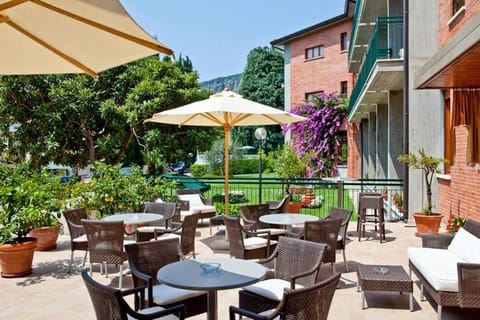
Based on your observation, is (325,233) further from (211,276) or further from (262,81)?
(262,81)

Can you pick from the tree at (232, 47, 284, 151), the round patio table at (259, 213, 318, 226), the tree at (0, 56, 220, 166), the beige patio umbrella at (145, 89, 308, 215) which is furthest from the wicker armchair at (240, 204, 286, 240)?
the tree at (232, 47, 284, 151)

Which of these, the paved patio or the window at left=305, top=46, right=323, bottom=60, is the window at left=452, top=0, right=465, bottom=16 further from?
the window at left=305, top=46, right=323, bottom=60

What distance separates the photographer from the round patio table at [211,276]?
10.3ft

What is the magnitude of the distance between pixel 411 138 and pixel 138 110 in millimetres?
7517

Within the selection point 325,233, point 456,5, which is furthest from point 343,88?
point 325,233

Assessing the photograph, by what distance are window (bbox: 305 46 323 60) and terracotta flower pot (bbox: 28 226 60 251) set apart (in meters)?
21.1

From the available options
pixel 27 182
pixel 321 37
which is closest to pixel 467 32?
pixel 27 182

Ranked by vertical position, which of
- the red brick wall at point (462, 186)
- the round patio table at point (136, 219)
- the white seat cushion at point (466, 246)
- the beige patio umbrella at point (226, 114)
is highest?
the beige patio umbrella at point (226, 114)

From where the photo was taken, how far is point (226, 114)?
7.73 m

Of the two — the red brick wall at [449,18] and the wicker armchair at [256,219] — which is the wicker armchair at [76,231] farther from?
the red brick wall at [449,18]

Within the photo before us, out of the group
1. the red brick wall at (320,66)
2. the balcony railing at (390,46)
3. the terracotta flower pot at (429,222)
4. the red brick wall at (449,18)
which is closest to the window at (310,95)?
the red brick wall at (320,66)

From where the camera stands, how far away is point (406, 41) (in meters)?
9.67

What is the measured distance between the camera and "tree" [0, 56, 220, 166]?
12164 millimetres

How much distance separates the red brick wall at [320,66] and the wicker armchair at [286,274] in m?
A: 21.1
